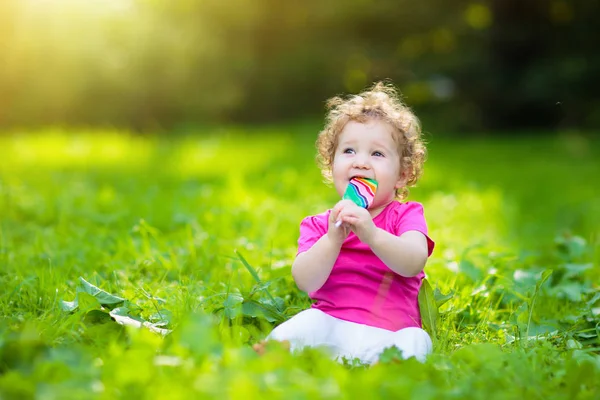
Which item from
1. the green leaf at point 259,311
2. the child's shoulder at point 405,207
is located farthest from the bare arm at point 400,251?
the green leaf at point 259,311

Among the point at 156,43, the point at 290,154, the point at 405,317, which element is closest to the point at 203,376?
the point at 405,317

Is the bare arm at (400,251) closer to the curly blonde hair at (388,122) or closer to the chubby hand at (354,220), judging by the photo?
the chubby hand at (354,220)

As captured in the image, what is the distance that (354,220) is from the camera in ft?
7.02

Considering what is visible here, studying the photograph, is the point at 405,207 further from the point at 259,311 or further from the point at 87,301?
the point at 87,301

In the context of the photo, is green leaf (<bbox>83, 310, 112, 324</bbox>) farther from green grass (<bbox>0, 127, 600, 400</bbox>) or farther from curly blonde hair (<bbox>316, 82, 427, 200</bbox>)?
curly blonde hair (<bbox>316, 82, 427, 200</bbox>)

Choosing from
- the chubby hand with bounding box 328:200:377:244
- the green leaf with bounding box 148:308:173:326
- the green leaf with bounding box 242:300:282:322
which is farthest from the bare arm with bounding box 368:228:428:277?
the green leaf with bounding box 148:308:173:326

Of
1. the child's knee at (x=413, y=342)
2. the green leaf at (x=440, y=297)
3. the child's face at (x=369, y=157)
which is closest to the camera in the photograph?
the child's knee at (x=413, y=342)

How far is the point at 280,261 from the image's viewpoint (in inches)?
127

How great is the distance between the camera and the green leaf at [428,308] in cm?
238

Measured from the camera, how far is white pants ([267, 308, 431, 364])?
7.04ft

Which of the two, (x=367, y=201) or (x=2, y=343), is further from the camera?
(x=367, y=201)

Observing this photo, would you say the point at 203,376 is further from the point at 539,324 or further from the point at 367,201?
the point at 539,324

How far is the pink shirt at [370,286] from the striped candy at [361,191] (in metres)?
0.14

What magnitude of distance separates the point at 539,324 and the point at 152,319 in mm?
1322
